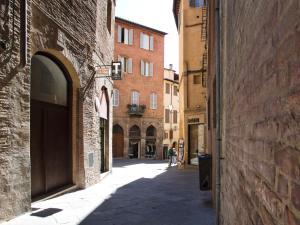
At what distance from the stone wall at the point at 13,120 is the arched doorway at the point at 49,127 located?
1.36 meters

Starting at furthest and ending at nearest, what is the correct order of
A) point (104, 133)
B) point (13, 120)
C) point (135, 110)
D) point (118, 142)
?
point (135, 110)
point (118, 142)
point (104, 133)
point (13, 120)

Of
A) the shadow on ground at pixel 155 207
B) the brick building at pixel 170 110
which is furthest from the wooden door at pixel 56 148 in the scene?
the brick building at pixel 170 110

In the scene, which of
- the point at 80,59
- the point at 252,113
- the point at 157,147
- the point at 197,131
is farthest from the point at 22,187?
the point at 157,147

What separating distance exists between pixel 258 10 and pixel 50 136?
911 cm

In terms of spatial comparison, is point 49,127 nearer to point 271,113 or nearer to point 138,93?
point 271,113

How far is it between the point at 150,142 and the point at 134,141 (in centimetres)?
206

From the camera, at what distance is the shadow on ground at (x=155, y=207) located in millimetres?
8062

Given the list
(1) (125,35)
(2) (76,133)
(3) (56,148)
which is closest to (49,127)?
(3) (56,148)

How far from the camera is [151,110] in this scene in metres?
40.7

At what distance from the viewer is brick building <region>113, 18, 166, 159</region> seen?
3812 cm

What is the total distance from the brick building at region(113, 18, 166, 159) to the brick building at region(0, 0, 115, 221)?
2193 centimetres

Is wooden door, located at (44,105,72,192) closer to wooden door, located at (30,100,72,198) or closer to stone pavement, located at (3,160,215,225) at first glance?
wooden door, located at (30,100,72,198)

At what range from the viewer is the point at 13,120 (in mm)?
7691

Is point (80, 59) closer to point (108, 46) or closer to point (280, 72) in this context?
point (108, 46)
